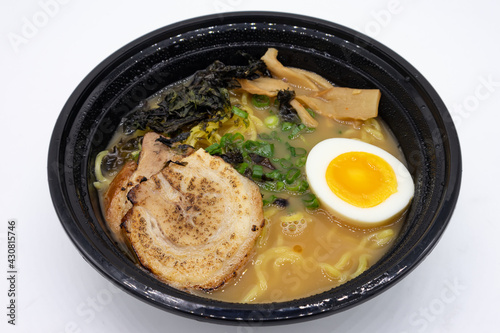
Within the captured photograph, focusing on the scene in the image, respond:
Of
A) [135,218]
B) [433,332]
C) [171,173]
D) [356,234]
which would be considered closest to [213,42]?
[171,173]

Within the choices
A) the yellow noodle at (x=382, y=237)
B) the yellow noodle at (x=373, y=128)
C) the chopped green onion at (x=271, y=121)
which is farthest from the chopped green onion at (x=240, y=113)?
the yellow noodle at (x=382, y=237)

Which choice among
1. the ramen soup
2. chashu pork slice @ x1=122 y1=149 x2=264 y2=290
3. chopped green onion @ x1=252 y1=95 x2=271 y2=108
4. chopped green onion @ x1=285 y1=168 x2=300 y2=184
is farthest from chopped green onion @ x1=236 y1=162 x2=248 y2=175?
chopped green onion @ x1=252 y1=95 x2=271 y2=108

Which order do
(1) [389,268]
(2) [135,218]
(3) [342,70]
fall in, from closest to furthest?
(1) [389,268] → (2) [135,218] → (3) [342,70]

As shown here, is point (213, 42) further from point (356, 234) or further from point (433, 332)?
point (433, 332)

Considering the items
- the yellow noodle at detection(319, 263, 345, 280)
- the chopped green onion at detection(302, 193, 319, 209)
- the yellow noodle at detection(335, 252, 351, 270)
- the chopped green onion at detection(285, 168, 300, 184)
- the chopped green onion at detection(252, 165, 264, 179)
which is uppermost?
the chopped green onion at detection(252, 165, 264, 179)

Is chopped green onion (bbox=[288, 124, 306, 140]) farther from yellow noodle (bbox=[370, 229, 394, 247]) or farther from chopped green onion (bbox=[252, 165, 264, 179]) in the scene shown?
yellow noodle (bbox=[370, 229, 394, 247])

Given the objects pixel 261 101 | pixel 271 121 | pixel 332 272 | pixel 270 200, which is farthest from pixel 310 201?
pixel 261 101
